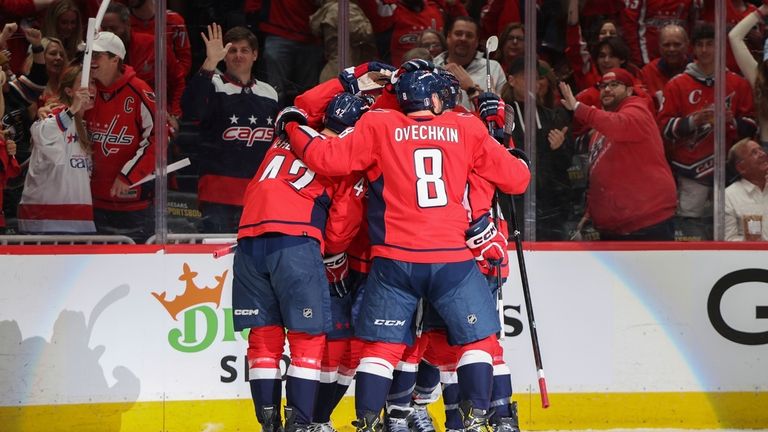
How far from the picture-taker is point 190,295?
505 cm

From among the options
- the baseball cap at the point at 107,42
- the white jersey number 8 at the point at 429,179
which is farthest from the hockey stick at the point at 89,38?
the white jersey number 8 at the point at 429,179

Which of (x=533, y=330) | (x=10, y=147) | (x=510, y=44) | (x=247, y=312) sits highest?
(x=510, y=44)

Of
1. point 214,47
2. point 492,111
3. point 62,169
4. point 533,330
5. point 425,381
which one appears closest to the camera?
point 492,111

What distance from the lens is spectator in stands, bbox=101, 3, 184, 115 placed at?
5105mm

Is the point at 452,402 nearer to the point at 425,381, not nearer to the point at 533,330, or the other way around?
the point at 425,381

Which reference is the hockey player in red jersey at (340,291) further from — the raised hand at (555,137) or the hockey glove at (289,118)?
the raised hand at (555,137)

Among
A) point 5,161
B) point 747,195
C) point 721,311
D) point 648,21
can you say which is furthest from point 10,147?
point 747,195

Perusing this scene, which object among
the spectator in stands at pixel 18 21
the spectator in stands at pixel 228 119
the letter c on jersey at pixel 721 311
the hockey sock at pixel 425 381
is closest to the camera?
the hockey sock at pixel 425 381

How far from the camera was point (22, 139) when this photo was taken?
198 inches

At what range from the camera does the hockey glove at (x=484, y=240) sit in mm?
4250

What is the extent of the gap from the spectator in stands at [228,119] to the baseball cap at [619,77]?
1531 mm

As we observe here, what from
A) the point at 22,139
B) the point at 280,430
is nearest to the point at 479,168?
the point at 280,430

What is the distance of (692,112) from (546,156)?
725 millimetres

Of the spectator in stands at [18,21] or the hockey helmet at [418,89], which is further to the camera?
the spectator in stands at [18,21]
